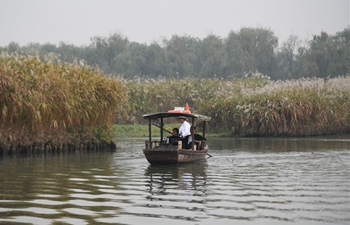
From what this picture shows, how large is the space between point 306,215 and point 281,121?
27195 mm

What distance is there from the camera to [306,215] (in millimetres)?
12453

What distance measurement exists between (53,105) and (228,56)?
184 ft

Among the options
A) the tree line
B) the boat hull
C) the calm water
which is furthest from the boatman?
the tree line

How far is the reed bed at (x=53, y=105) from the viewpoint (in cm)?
2534

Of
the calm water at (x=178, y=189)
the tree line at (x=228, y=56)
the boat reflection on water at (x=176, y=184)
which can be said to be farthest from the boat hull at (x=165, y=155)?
the tree line at (x=228, y=56)

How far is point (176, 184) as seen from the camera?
1772cm

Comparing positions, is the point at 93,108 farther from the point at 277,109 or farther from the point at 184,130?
the point at 277,109

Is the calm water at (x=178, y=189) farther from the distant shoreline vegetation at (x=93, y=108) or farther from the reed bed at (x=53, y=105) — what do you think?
the distant shoreline vegetation at (x=93, y=108)

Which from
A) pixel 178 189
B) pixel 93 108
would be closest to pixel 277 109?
pixel 93 108

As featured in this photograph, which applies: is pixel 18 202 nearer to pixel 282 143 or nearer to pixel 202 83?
pixel 282 143

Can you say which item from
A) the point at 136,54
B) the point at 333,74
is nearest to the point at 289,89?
the point at 333,74

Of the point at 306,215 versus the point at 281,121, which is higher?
the point at 281,121

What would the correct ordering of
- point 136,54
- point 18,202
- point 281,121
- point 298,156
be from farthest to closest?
1. point 136,54
2. point 281,121
3. point 298,156
4. point 18,202

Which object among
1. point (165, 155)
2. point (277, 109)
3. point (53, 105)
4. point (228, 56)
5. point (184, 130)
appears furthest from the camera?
point (228, 56)
